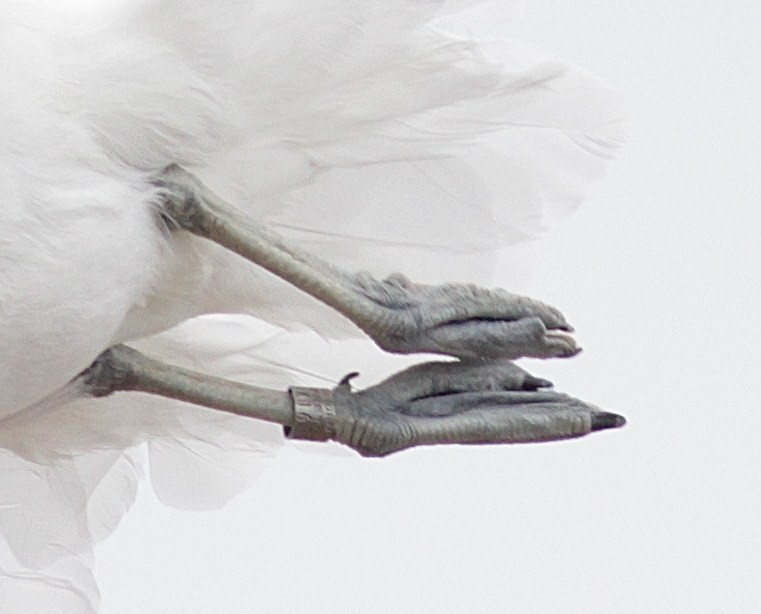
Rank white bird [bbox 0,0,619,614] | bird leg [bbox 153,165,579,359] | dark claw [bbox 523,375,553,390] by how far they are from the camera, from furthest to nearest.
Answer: dark claw [bbox 523,375,553,390] → bird leg [bbox 153,165,579,359] → white bird [bbox 0,0,619,614]

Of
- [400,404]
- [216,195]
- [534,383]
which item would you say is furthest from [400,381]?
[216,195]

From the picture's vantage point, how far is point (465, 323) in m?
2.90

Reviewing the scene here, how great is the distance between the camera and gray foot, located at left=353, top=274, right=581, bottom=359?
2871mm

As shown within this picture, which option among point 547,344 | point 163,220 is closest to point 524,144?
point 547,344

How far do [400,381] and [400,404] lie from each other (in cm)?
3

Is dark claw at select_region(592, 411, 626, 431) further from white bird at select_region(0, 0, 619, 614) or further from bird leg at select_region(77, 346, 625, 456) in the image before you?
white bird at select_region(0, 0, 619, 614)

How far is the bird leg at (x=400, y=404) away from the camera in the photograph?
289 cm

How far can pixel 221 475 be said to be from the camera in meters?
3.32

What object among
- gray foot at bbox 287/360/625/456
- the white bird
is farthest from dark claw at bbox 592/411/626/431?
the white bird

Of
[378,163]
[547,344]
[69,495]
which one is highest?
[378,163]

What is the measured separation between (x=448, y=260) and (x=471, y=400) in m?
0.29

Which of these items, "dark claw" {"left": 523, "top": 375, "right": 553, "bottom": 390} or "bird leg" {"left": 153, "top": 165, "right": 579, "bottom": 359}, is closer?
"bird leg" {"left": 153, "top": 165, "right": 579, "bottom": 359}

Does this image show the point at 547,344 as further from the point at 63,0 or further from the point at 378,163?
the point at 63,0

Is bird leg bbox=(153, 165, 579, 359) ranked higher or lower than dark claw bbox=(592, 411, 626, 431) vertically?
higher
